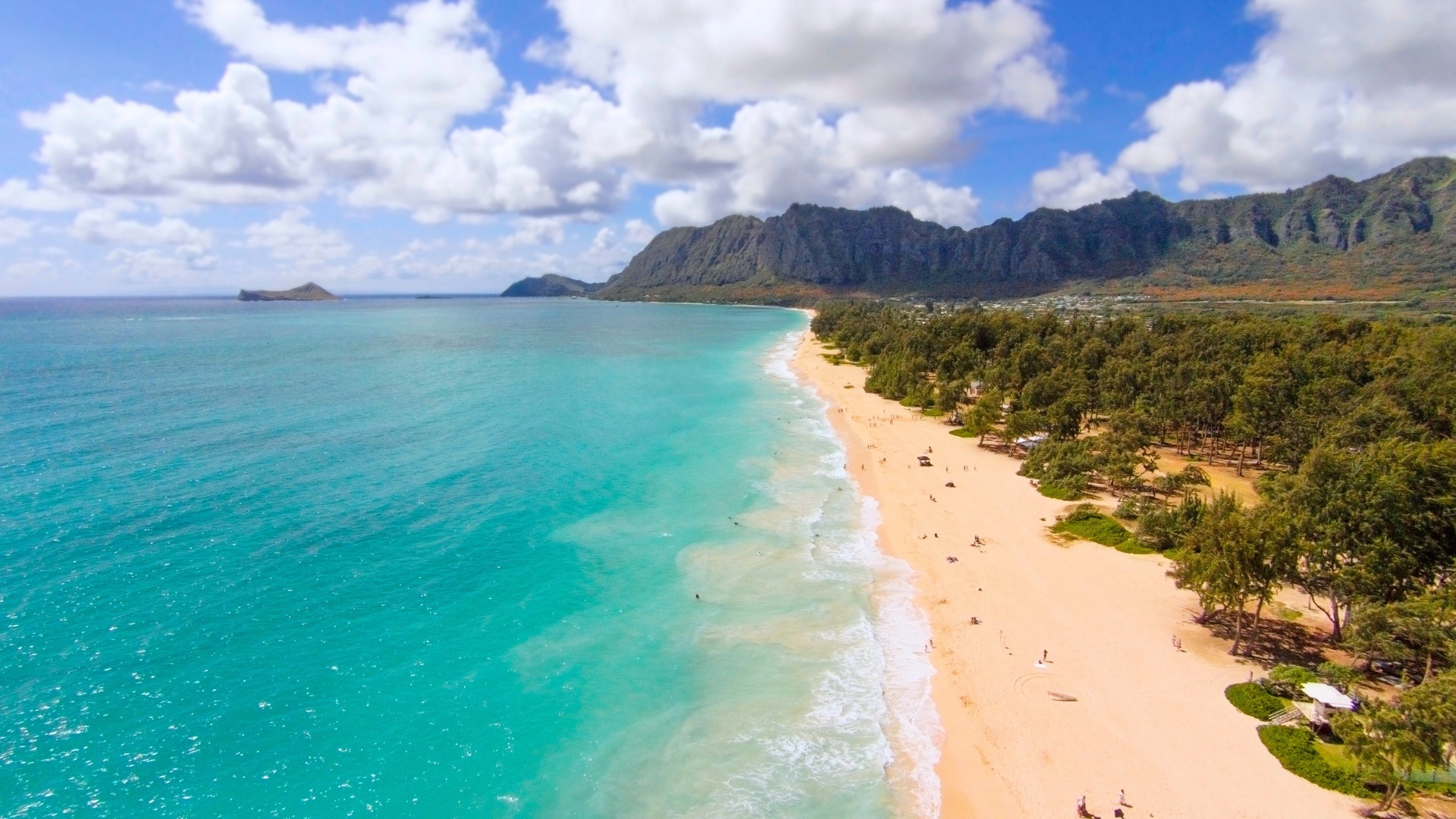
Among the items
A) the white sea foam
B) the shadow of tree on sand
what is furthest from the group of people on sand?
the shadow of tree on sand

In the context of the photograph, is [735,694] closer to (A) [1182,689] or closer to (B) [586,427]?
(A) [1182,689]

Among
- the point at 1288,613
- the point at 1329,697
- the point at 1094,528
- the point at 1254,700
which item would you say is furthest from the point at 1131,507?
the point at 1329,697

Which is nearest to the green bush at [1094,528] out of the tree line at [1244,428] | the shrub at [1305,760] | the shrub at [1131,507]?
the shrub at [1131,507]

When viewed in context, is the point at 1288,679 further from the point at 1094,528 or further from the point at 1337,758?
the point at 1094,528

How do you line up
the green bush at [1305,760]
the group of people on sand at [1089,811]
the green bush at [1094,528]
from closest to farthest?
the group of people on sand at [1089,811] < the green bush at [1305,760] < the green bush at [1094,528]

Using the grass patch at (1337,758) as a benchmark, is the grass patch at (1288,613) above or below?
above

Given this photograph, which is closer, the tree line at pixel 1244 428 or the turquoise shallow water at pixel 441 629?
the turquoise shallow water at pixel 441 629

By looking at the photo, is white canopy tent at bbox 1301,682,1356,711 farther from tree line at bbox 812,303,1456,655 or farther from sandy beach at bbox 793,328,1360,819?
tree line at bbox 812,303,1456,655

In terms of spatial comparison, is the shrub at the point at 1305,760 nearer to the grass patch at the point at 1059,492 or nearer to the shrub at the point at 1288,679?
the shrub at the point at 1288,679

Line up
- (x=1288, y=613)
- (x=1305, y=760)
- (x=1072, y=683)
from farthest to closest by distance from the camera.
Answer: (x=1288, y=613), (x=1072, y=683), (x=1305, y=760)
